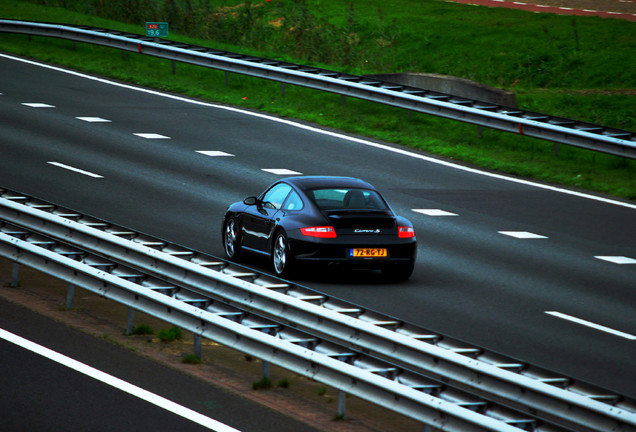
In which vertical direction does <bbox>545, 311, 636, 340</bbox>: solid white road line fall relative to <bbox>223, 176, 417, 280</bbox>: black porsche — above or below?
below

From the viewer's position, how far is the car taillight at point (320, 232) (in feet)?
50.0

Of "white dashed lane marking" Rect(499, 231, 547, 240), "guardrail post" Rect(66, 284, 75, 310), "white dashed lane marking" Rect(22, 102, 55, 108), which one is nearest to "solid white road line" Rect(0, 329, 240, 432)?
"guardrail post" Rect(66, 284, 75, 310)

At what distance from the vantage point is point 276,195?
54.9 ft

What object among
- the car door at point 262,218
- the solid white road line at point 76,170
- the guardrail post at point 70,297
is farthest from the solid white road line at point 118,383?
the solid white road line at point 76,170

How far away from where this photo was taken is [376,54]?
1641 inches

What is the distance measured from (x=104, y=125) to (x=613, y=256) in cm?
1369

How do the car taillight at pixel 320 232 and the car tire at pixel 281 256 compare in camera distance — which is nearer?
the car taillight at pixel 320 232

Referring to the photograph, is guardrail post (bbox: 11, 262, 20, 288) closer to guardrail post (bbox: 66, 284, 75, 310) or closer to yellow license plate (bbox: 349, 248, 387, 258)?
guardrail post (bbox: 66, 284, 75, 310)

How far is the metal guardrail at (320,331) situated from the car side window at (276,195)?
2497 millimetres

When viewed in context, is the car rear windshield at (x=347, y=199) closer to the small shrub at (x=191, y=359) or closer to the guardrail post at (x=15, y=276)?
the guardrail post at (x=15, y=276)

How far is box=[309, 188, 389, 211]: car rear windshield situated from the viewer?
15836 millimetres

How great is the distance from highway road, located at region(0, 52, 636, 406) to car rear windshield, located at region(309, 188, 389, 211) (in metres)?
1.02

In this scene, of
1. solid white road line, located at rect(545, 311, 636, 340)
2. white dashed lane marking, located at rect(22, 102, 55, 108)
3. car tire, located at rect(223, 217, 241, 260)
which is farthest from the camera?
white dashed lane marking, located at rect(22, 102, 55, 108)

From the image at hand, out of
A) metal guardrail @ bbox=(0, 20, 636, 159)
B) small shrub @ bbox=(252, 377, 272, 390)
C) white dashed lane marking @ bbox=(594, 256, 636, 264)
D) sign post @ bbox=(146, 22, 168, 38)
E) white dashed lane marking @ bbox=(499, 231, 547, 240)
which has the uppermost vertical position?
sign post @ bbox=(146, 22, 168, 38)
